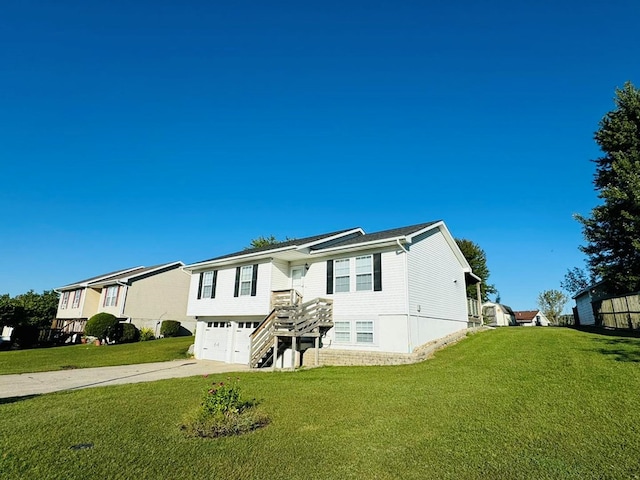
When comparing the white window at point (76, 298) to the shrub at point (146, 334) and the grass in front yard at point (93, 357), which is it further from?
the grass in front yard at point (93, 357)

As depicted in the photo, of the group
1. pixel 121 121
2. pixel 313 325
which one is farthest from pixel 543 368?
pixel 121 121

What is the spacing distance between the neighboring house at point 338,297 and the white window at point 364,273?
0.16 ft

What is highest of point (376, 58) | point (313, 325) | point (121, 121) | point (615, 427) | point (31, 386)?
point (376, 58)

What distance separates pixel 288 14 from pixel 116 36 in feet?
A: 24.6

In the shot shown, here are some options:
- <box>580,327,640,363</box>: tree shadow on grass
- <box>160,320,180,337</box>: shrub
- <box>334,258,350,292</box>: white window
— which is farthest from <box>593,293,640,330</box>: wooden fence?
<box>160,320,180,337</box>: shrub

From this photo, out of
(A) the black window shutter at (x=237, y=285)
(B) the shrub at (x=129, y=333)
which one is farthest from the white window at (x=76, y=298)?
(A) the black window shutter at (x=237, y=285)

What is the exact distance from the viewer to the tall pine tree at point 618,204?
19422 mm

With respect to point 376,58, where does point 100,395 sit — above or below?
below

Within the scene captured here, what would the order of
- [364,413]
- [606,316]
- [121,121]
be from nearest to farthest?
[364,413] → [121,121] → [606,316]

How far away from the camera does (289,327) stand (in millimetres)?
16422

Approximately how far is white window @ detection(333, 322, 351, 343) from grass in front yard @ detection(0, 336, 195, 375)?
37.5 ft

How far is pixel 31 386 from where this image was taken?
39.3ft

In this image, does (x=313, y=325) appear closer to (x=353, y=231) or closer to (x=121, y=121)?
(x=353, y=231)

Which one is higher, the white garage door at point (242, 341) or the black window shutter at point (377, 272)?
the black window shutter at point (377, 272)
